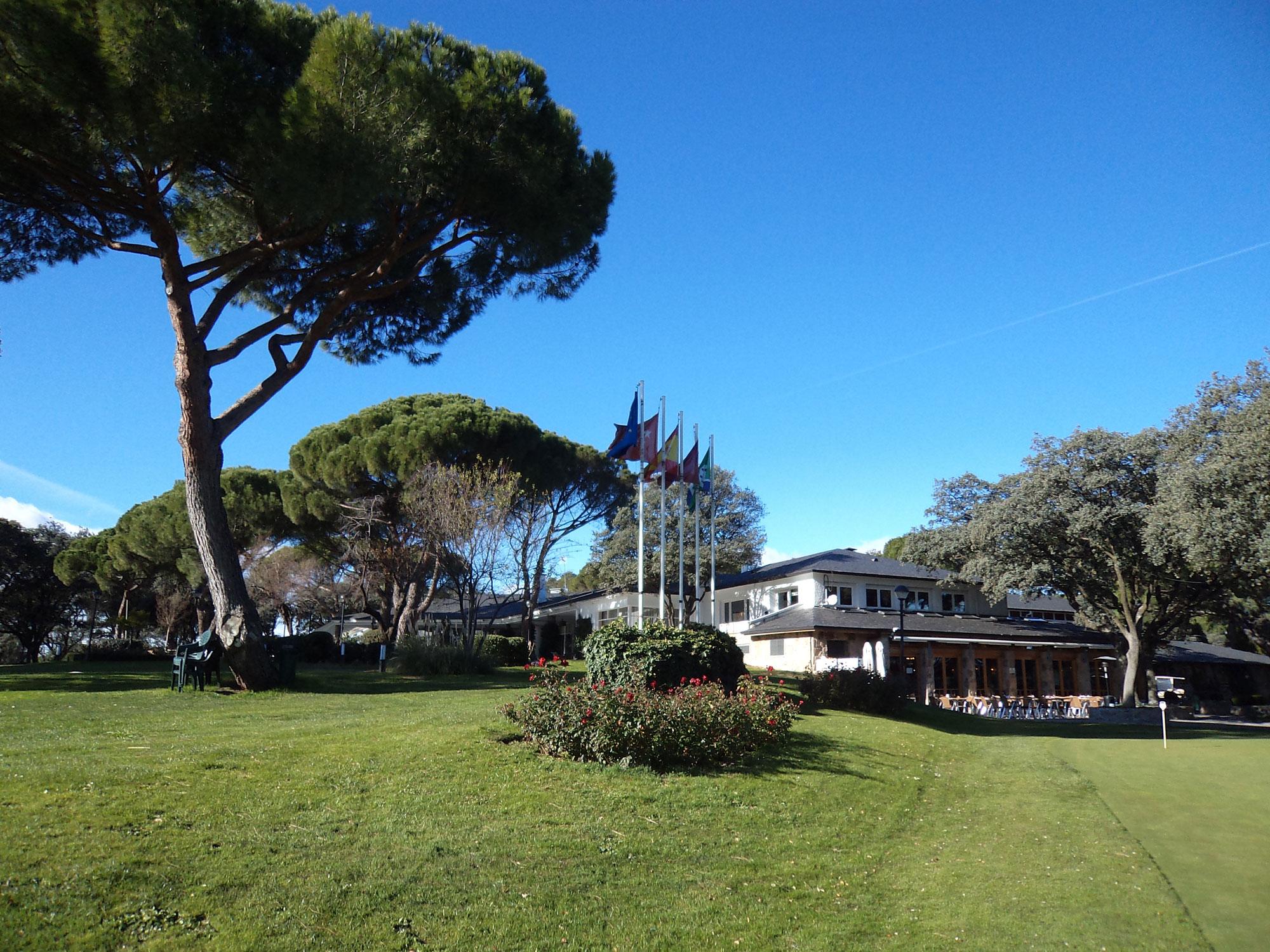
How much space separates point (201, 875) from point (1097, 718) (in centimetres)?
3100

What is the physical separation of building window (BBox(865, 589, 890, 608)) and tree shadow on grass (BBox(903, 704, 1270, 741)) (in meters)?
11.9

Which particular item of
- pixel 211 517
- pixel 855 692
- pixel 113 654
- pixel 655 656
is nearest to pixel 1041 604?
pixel 855 692

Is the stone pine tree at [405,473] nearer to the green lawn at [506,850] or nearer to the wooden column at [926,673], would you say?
the wooden column at [926,673]

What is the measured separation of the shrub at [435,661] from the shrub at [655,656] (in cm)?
872

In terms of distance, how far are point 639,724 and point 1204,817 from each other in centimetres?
698

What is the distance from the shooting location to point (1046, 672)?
38031 millimetres

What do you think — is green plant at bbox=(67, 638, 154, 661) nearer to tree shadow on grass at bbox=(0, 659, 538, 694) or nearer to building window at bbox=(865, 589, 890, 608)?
tree shadow on grass at bbox=(0, 659, 538, 694)

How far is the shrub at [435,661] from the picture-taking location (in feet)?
74.0

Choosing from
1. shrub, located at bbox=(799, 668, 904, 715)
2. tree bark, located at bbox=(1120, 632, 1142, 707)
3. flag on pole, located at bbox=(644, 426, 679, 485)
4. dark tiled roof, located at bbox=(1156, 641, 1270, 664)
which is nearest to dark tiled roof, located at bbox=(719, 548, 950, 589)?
tree bark, located at bbox=(1120, 632, 1142, 707)

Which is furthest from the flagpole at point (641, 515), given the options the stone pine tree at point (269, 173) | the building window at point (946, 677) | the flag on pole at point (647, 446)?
the building window at point (946, 677)

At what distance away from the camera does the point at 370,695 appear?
54.0 ft

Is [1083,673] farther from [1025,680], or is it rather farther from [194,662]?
[194,662]

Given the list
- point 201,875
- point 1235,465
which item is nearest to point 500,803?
point 201,875

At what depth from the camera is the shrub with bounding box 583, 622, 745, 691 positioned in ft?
44.9
